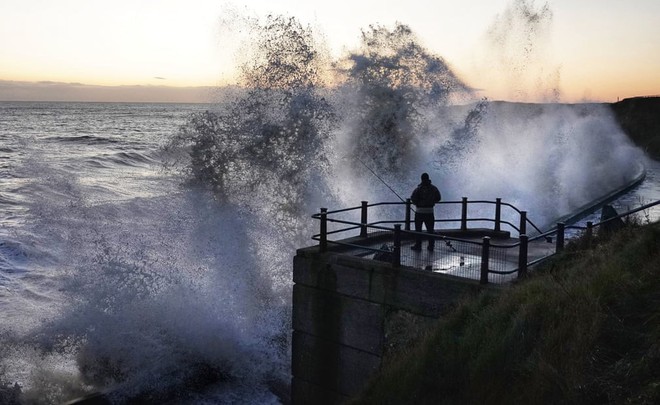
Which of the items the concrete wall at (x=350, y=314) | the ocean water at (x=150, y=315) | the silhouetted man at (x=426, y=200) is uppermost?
the silhouetted man at (x=426, y=200)

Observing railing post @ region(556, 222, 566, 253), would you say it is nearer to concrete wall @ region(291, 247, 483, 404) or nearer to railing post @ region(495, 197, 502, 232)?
concrete wall @ region(291, 247, 483, 404)

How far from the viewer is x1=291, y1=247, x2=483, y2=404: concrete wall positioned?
9.00 metres

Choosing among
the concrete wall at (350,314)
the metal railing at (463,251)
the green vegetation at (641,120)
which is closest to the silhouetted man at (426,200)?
the metal railing at (463,251)

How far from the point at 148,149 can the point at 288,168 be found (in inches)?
1840

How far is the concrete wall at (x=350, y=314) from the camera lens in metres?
9.00

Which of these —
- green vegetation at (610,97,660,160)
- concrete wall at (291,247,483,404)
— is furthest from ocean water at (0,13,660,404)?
green vegetation at (610,97,660,160)

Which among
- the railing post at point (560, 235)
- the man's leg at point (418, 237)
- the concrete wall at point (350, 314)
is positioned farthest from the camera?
the man's leg at point (418, 237)

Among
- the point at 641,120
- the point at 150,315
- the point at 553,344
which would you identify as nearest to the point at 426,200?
the point at 553,344

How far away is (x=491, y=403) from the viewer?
19.7 feet

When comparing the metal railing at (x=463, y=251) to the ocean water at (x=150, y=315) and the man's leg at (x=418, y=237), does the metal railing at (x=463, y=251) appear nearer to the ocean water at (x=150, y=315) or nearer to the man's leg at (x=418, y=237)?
the man's leg at (x=418, y=237)

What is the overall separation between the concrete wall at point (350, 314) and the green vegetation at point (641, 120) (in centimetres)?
5963

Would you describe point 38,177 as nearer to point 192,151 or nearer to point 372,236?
point 192,151

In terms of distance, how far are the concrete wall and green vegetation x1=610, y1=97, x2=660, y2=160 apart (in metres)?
59.6

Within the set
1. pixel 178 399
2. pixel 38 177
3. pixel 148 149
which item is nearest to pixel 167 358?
pixel 178 399
